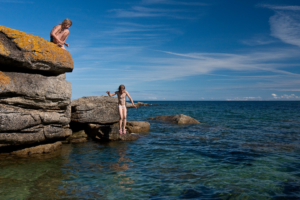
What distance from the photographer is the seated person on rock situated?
11.8 metres

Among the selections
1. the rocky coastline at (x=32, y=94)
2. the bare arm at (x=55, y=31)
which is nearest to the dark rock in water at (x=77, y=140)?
the rocky coastline at (x=32, y=94)

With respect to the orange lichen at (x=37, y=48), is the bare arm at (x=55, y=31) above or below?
above

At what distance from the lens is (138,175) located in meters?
8.59

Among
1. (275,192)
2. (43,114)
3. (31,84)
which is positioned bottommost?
(275,192)

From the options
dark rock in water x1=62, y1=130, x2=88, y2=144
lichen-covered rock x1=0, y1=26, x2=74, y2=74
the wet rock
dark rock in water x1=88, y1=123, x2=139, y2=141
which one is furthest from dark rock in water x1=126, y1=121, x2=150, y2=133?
lichen-covered rock x1=0, y1=26, x2=74, y2=74

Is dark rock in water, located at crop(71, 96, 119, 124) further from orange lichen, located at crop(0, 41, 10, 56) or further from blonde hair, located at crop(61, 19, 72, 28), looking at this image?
orange lichen, located at crop(0, 41, 10, 56)

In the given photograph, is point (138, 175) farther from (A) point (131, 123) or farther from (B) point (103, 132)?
(A) point (131, 123)

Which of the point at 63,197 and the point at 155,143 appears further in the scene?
the point at 155,143

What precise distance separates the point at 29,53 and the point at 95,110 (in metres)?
6.78

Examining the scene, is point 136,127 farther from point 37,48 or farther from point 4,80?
point 4,80

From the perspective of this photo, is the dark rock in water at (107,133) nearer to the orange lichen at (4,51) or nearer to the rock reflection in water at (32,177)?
the rock reflection in water at (32,177)

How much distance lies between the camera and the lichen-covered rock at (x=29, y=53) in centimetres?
945

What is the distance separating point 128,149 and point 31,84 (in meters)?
6.52

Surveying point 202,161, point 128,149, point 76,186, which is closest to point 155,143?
point 128,149
